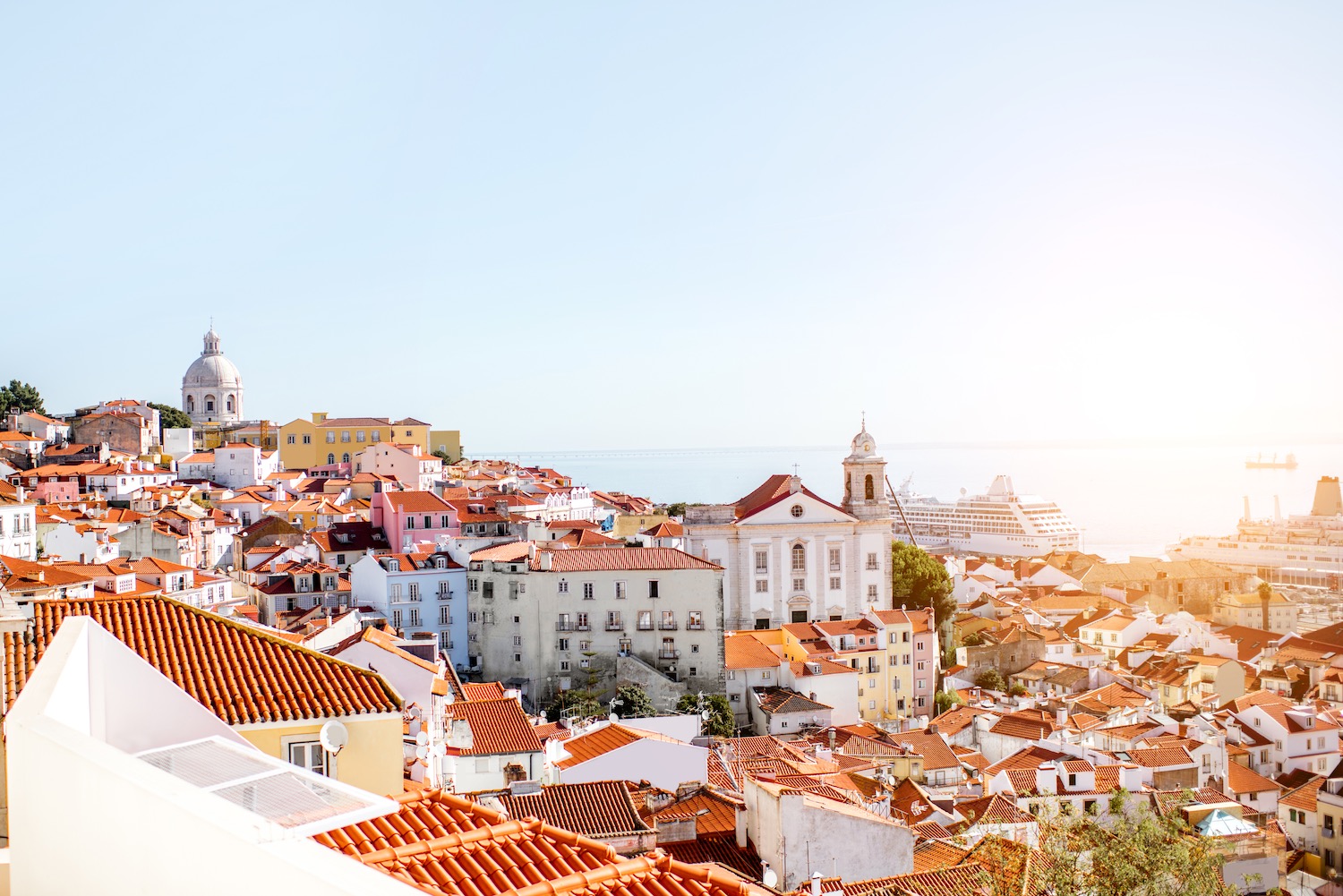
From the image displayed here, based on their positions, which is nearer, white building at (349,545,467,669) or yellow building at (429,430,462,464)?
white building at (349,545,467,669)

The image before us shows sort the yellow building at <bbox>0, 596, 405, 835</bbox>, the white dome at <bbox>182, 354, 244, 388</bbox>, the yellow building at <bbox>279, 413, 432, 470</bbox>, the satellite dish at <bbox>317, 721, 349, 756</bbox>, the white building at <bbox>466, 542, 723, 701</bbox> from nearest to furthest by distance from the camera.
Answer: the satellite dish at <bbox>317, 721, 349, 756</bbox> < the yellow building at <bbox>0, 596, 405, 835</bbox> < the white building at <bbox>466, 542, 723, 701</bbox> < the yellow building at <bbox>279, 413, 432, 470</bbox> < the white dome at <bbox>182, 354, 244, 388</bbox>

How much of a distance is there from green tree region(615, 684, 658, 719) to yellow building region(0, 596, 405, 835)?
61.8 feet

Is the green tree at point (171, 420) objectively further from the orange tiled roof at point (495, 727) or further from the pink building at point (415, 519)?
the orange tiled roof at point (495, 727)

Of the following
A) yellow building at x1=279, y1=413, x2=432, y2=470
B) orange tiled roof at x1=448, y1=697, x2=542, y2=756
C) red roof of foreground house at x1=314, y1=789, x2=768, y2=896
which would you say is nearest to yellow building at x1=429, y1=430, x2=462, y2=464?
yellow building at x1=279, y1=413, x2=432, y2=470

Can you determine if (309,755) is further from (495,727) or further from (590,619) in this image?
(590,619)

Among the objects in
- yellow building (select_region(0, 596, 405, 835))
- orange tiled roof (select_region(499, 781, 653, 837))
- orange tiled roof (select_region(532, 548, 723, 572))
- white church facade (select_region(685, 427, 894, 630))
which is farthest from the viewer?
white church facade (select_region(685, 427, 894, 630))

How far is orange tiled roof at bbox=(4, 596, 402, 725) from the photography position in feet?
20.1

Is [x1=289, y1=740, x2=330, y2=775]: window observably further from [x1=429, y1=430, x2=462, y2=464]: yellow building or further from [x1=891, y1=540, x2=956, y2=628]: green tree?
[x1=429, y1=430, x2=462, y2=464]: yellow building

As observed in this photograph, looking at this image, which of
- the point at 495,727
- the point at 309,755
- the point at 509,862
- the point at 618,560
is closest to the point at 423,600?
the point at 618,560

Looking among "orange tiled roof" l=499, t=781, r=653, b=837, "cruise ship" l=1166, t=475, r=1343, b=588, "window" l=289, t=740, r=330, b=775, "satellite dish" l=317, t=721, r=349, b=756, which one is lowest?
"cruise ship" l=1166, t=475, r=1343, b=588

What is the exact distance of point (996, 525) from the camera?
304 feet

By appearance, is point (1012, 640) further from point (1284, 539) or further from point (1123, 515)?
point (1123, 515)

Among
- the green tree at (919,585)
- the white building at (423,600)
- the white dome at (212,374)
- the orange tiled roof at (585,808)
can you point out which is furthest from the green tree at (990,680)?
the white dome at (212,374)

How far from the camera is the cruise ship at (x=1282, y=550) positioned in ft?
256
